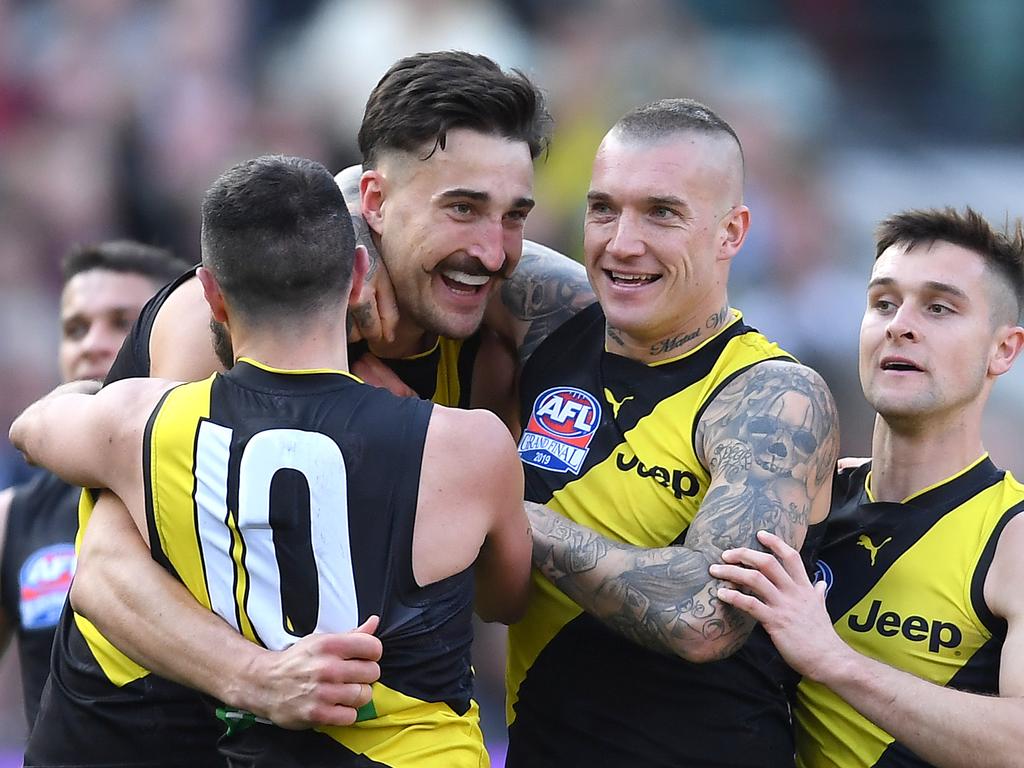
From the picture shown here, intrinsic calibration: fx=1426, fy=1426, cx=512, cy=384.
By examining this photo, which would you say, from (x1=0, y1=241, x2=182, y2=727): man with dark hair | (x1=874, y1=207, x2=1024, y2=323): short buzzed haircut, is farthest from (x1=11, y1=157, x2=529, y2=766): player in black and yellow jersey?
(x1=0, y1=241, x2=182, y2=727): man with dark hair

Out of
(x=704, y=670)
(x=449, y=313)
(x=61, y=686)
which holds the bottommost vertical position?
(x=61, y=686)

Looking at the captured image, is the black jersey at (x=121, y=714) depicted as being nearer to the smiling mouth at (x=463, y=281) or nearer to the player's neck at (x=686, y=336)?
the smiling mouth at (x=463, y=281)

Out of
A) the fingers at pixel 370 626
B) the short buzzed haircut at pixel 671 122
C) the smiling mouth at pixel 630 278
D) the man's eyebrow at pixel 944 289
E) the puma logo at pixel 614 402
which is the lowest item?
the fingers at pixel 370 626

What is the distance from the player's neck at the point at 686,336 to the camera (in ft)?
13.8

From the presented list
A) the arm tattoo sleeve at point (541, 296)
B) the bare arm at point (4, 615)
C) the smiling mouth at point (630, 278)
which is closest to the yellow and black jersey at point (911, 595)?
the smiling mouth at point (630, 278)

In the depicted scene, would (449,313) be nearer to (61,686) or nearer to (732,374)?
(732,374)

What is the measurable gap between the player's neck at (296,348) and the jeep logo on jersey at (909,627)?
1.73 meters

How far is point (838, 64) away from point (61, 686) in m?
8.08

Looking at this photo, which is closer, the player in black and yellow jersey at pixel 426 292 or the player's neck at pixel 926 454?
the player in black and yellow jersey at pixel 426 292

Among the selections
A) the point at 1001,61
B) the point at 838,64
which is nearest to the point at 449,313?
the point at 838,64

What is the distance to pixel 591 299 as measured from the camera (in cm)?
466

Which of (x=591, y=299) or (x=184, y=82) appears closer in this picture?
(x=591, y=299)

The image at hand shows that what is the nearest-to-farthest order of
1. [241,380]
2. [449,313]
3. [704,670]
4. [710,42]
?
[241,380]
[704,670]
[449,313]
[710,42]

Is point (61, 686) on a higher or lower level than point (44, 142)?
lower
